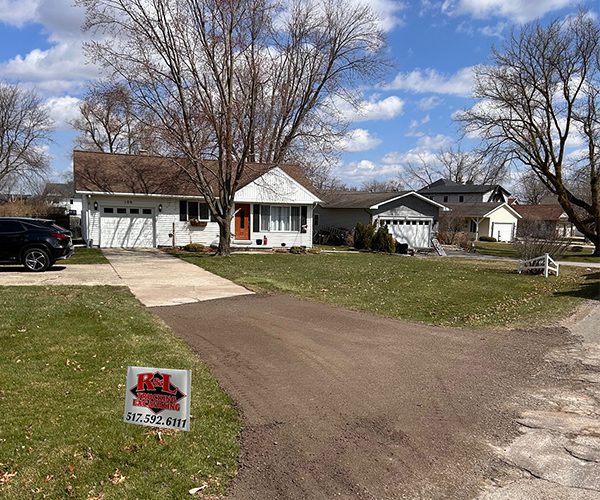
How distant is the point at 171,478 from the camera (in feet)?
11.5

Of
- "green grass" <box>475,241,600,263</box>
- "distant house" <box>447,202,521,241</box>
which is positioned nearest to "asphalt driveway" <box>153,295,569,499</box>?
"green grass" <box>475,241,600,263</box>

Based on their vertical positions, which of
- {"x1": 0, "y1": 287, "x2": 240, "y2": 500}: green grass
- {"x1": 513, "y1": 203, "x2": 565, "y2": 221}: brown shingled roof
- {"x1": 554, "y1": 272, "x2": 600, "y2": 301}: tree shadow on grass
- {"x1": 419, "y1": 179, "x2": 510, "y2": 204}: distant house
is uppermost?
{"x1": 419, "y1": 179, "x2": 510, "y2": 204}: distant house

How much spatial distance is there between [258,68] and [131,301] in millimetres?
14071

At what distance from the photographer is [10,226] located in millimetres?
13977

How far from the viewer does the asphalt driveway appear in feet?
12.1

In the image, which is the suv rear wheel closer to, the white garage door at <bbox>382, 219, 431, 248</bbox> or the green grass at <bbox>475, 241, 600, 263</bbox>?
the white garage door at <bbox>382, 219, 431, 248</bbox>

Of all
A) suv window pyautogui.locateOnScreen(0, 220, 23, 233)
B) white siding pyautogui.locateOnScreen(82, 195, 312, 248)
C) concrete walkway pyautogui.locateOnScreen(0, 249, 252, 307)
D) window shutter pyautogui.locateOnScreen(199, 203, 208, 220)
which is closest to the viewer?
concrete walkway pyautogui.locateOnScreen(0, 249, 252, 307)

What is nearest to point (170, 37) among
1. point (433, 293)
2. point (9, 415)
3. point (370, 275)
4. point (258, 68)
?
point (258, 68)

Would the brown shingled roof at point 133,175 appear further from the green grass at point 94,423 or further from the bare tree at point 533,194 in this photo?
the bare tree at point 533,194

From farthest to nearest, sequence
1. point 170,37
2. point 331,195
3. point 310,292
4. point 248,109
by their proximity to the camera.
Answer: point 331,195 < point 248,109 < point 170,37 < point 310,292

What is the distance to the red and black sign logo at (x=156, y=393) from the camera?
351cm

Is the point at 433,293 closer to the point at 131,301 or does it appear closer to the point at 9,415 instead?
the point at 131,301

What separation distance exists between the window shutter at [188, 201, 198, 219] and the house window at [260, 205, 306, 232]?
3.41 m

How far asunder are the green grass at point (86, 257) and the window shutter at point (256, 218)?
7.76m
